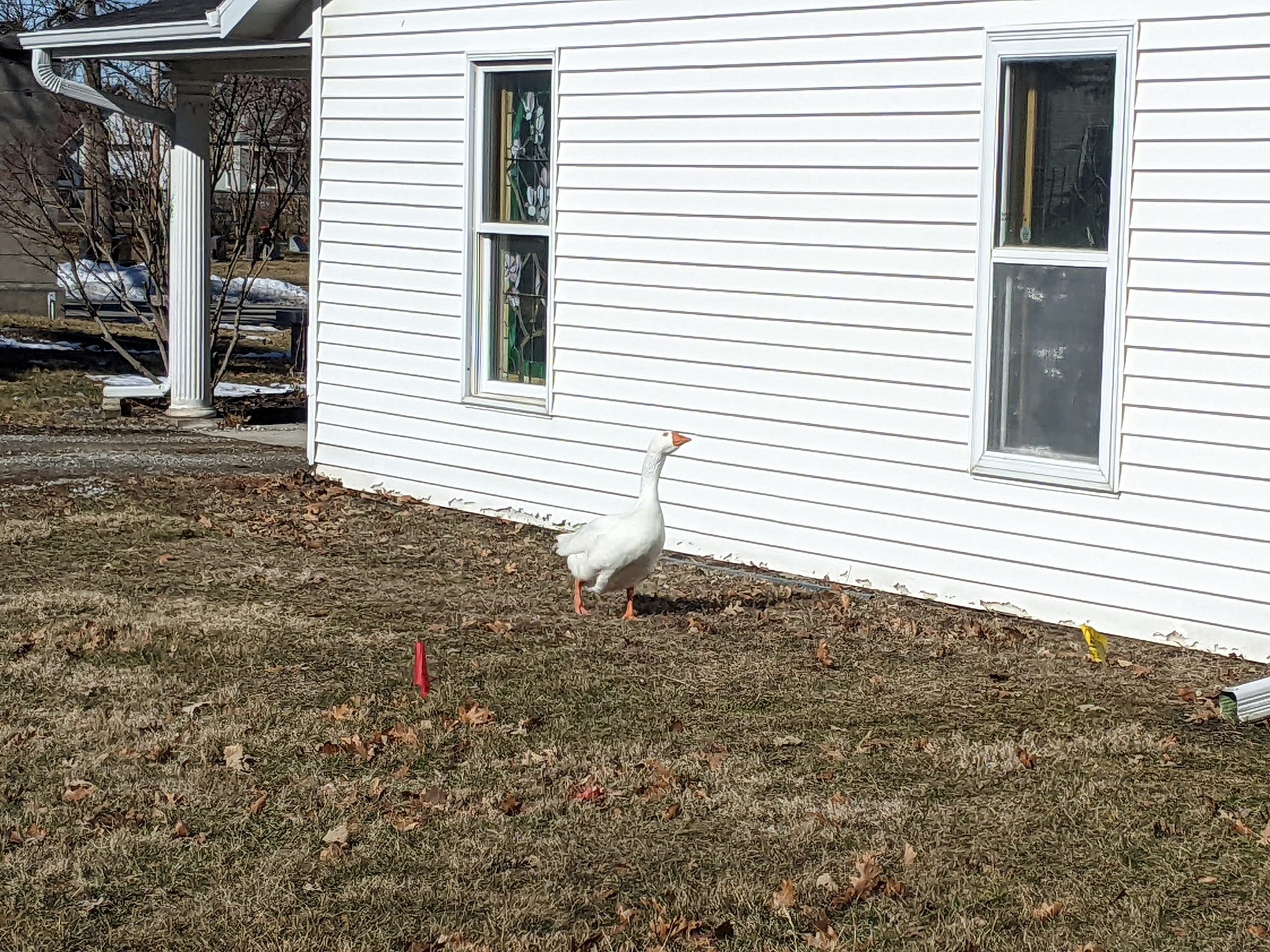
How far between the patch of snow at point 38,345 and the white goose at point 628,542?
16.0 metres

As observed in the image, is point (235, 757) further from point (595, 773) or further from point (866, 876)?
point (866, 876)

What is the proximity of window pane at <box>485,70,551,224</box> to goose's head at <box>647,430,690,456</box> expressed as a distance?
10.1ft

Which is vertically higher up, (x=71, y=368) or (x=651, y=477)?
(x=651, y=477)

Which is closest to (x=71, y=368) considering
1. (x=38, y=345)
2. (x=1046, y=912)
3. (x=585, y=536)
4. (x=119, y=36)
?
(x=38, y=345)

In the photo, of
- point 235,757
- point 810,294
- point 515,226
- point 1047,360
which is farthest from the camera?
point 515,226

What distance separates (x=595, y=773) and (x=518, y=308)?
5.48 meters

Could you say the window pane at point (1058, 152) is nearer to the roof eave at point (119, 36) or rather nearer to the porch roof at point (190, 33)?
the porch roof at point (190, 33)

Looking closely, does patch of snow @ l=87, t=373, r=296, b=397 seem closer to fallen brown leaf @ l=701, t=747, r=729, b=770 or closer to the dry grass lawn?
the dry grass lawn

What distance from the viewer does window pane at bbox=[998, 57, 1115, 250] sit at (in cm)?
780

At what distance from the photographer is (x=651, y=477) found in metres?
7.84

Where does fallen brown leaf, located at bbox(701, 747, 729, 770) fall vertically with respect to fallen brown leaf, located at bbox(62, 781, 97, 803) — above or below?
above

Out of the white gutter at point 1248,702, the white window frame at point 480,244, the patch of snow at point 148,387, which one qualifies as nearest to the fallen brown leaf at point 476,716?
the white gutter at point 1248,702

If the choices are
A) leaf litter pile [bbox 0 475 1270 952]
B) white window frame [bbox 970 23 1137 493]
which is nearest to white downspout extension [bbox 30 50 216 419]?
leaf litter pile [bbox 0 475 1270 952]

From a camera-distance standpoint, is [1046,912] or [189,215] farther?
[189,215]
